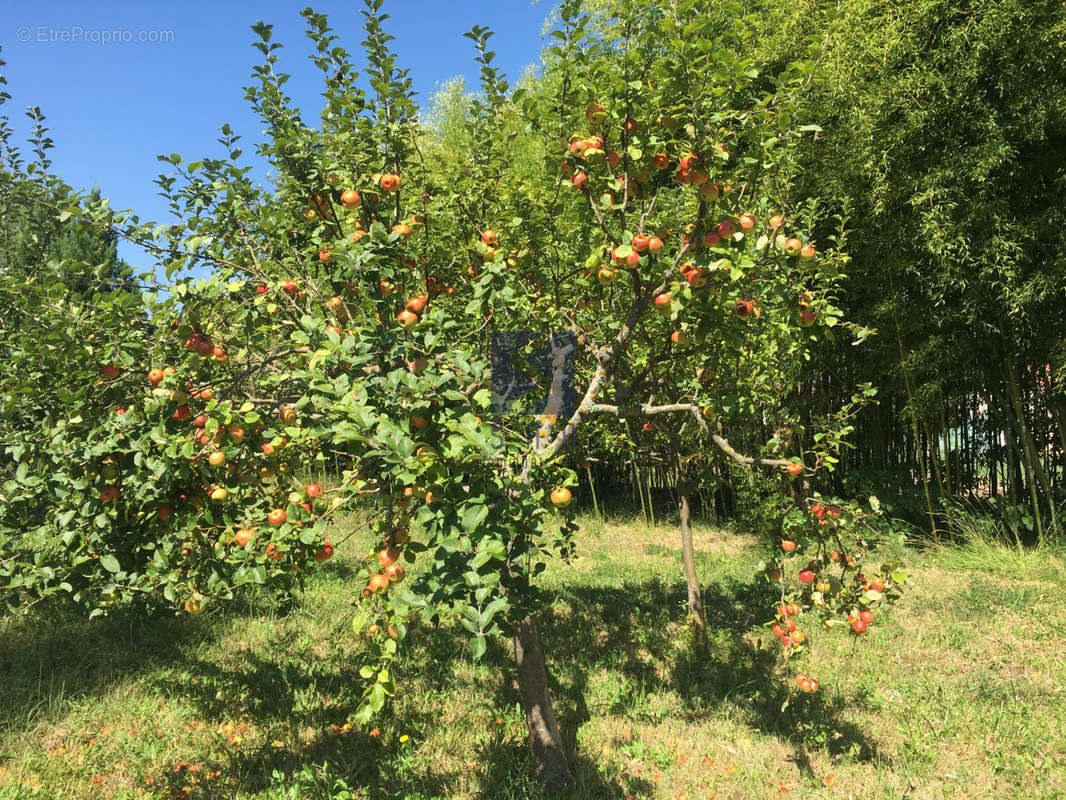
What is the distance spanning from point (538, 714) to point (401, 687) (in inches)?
37.5

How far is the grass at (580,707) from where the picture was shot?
2252 millimetres

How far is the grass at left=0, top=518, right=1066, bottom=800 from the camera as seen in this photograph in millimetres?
2252

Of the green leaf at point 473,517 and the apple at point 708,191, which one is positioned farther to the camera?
the apple at point 708,191

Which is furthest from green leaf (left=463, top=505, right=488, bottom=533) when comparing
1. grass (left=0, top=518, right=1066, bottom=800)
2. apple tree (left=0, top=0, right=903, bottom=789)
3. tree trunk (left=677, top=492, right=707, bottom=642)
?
tree trunk (left=677, top=492, right=707, bottom=642)

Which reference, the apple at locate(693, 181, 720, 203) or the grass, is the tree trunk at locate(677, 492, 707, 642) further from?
the apple at locate(693, 181, 720, 203)

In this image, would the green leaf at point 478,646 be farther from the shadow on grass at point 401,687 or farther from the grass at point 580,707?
the shadow on grass at point 401,687

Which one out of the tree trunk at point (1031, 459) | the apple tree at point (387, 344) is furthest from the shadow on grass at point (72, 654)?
the tree trunk at point (1031, 459)

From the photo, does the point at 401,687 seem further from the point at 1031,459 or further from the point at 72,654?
the point at 1031,459

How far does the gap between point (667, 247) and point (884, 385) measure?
375 cm

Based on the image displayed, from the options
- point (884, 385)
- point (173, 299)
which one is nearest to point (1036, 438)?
point (884, 385)

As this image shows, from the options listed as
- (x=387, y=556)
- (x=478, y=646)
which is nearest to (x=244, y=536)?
(x=387, y=556)

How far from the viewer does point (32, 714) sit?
2615 mm

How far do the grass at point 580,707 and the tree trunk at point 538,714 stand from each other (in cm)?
8

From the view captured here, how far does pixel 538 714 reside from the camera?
2.28m
